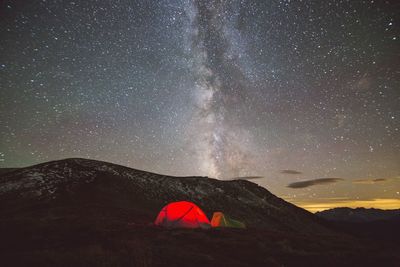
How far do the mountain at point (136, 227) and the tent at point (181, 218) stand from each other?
1428 mm

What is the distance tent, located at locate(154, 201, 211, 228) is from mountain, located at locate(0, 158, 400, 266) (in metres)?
1.43

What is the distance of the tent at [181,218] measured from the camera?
81.4 feet

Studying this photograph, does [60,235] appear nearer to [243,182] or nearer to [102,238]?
[102,238]

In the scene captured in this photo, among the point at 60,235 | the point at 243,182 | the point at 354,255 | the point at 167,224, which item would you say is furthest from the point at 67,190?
the point at 243,182

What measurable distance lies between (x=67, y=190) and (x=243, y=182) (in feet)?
219

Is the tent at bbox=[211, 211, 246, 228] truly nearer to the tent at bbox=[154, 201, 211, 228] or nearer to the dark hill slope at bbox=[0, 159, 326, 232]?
the tent at bbox=[154, 201, 211, 228]

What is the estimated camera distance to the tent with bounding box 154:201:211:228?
24811mm

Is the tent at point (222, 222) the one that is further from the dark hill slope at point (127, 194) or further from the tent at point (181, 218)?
the dark hill slope at point (127, 194)

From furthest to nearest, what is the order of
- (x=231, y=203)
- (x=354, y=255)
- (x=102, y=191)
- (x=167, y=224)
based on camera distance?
(x=231, y=203) → (x=102, y=191) → (x=167, y=224) → (x=354, y=255)

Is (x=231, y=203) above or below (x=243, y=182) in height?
below

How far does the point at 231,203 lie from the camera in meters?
74.9

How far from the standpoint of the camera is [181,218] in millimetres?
25078

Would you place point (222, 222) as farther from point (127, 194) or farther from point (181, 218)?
point (127, 194)

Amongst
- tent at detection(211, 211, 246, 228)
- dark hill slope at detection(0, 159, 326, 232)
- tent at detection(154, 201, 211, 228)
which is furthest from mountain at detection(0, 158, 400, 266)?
tent at detection(211, 211, 246, 228)
